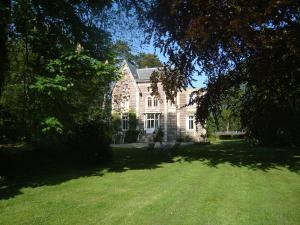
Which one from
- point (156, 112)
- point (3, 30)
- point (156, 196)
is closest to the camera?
point (156, 196)

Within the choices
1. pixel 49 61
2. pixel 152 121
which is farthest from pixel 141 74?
pixel 49 61

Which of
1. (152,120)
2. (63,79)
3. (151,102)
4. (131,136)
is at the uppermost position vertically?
(151,102)

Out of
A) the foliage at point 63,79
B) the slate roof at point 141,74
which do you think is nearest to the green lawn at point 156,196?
the foliage at point 63,79

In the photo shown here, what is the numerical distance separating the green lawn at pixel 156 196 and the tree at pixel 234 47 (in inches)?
163

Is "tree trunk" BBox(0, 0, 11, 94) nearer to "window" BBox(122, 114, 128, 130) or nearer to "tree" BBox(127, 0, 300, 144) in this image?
"tree" BBox(127, 0, 300, 144)

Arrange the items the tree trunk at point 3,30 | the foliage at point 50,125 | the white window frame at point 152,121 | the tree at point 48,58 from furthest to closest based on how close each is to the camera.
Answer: the white window frame at point 152,121
the tree at point 48,58
the foliage at point 50,125
the tree trunk at point 3,30

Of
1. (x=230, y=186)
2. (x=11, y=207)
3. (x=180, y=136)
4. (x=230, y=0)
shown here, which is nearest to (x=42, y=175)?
(x=11, y=207)

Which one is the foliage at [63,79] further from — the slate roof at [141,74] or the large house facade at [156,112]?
the slate roof at [141,74]

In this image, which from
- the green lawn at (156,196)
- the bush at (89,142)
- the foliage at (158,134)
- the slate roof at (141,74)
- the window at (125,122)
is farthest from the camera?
the slate roof at (141,74)

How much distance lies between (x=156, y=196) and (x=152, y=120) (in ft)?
115

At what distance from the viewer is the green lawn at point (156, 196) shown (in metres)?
7.79

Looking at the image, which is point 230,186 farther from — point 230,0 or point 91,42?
point 91,42

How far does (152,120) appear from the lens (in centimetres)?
4494

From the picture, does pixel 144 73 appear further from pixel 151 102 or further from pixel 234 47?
pixel 234 47
